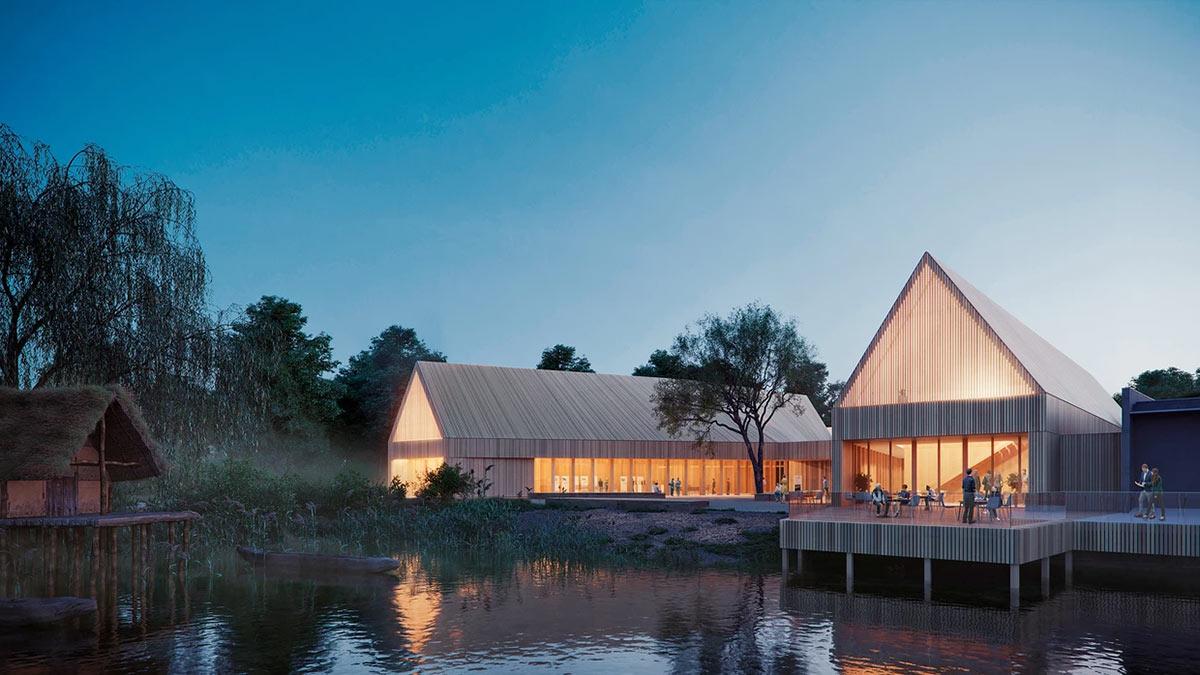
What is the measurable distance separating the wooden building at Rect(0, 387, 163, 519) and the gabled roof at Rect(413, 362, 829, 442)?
27.0 m

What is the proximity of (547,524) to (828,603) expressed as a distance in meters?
18.3

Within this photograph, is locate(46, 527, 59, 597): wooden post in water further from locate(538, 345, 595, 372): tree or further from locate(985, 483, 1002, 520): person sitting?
locate(538, 345, 595, 372): tree

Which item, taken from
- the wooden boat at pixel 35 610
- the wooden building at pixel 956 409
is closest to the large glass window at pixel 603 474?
the wooden building at pixel 956 409

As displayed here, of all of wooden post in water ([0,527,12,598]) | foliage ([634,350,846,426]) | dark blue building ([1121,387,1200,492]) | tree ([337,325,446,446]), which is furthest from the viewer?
tree ([337,325,446,446])

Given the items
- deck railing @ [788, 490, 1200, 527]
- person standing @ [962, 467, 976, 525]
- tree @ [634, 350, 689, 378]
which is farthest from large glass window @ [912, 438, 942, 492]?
tree @ [634, 350, 689, 378]

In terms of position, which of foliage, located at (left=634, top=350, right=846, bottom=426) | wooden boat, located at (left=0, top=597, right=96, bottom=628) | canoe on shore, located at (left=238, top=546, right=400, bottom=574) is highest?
foliage, located at (left=634, top=350, right=846, bottom=426)

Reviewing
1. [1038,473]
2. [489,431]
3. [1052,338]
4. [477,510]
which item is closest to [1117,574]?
[1038,473]

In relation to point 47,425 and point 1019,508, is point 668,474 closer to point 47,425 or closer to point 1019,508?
point 1019,508

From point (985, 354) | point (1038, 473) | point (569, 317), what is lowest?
point (1038, 473)

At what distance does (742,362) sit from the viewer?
49.3 meters

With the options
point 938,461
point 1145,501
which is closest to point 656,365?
point 938,461

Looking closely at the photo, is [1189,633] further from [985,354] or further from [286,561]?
[286,561]

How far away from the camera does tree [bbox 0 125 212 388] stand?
2311 centimetres

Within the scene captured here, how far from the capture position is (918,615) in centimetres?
2319
